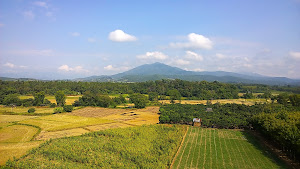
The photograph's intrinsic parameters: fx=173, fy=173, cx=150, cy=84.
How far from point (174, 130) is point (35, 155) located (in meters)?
27.5

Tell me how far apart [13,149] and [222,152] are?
3775cm

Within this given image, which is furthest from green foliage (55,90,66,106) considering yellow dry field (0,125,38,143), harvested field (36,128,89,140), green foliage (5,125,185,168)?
green foliage (5,125,185,168)

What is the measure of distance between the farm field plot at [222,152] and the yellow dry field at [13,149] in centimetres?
2575

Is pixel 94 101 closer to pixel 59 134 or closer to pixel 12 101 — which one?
pixel 12 101

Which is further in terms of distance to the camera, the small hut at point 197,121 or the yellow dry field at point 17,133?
the small hut at point 197,121

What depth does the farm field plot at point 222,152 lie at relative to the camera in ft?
89.7

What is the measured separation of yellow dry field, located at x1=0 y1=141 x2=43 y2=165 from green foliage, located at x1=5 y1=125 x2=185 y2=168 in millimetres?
3412

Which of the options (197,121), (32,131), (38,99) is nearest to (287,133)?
(197,121)

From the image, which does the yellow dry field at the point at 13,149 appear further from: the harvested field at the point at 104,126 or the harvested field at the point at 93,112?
the harvested field at the point at 93,112

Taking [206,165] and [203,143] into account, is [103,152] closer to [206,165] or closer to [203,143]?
[206,165]

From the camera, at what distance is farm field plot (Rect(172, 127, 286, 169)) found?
2734 centimetres

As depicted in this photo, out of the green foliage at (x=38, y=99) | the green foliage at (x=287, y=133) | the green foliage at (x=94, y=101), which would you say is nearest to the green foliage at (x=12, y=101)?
the green foliage at (x=38, y=99)

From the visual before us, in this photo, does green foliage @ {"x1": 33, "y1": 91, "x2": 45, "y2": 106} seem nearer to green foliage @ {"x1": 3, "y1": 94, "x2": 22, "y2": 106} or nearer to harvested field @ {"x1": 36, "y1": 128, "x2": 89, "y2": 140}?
green foliage @ {"x1": 3, "y1": 94, "x2": 22, "y2": 106}

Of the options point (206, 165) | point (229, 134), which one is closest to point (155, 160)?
point (206, 165)
